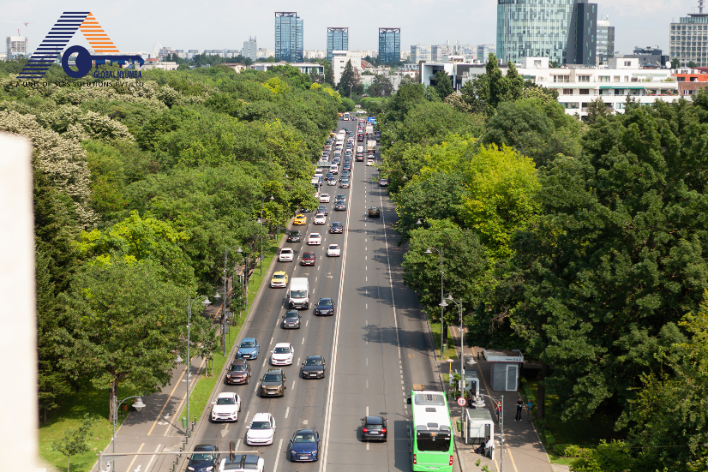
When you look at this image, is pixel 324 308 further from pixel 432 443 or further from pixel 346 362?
pixel 432 443

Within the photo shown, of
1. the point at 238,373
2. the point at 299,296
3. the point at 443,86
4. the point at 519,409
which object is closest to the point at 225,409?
the point at 238,373

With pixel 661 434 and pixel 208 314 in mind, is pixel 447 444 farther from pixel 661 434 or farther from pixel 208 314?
pixel 208 314

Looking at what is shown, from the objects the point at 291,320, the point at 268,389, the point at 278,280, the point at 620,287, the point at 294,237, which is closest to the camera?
the point at 620,287

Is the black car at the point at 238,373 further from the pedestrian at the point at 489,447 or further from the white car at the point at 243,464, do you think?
the pedestrian at the point at 489,447

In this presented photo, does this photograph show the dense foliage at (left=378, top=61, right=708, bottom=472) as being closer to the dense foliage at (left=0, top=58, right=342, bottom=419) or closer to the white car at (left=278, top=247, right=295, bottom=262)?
the dense foliage at (left=0, top=58, right=342, bottom=419)

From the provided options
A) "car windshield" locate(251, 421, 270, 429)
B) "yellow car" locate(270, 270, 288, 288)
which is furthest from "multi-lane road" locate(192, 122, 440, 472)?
"car windshield" locate(251, 421, 270, 429)

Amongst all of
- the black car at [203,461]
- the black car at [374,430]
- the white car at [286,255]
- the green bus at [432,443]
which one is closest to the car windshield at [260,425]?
the black car at [203,461]
